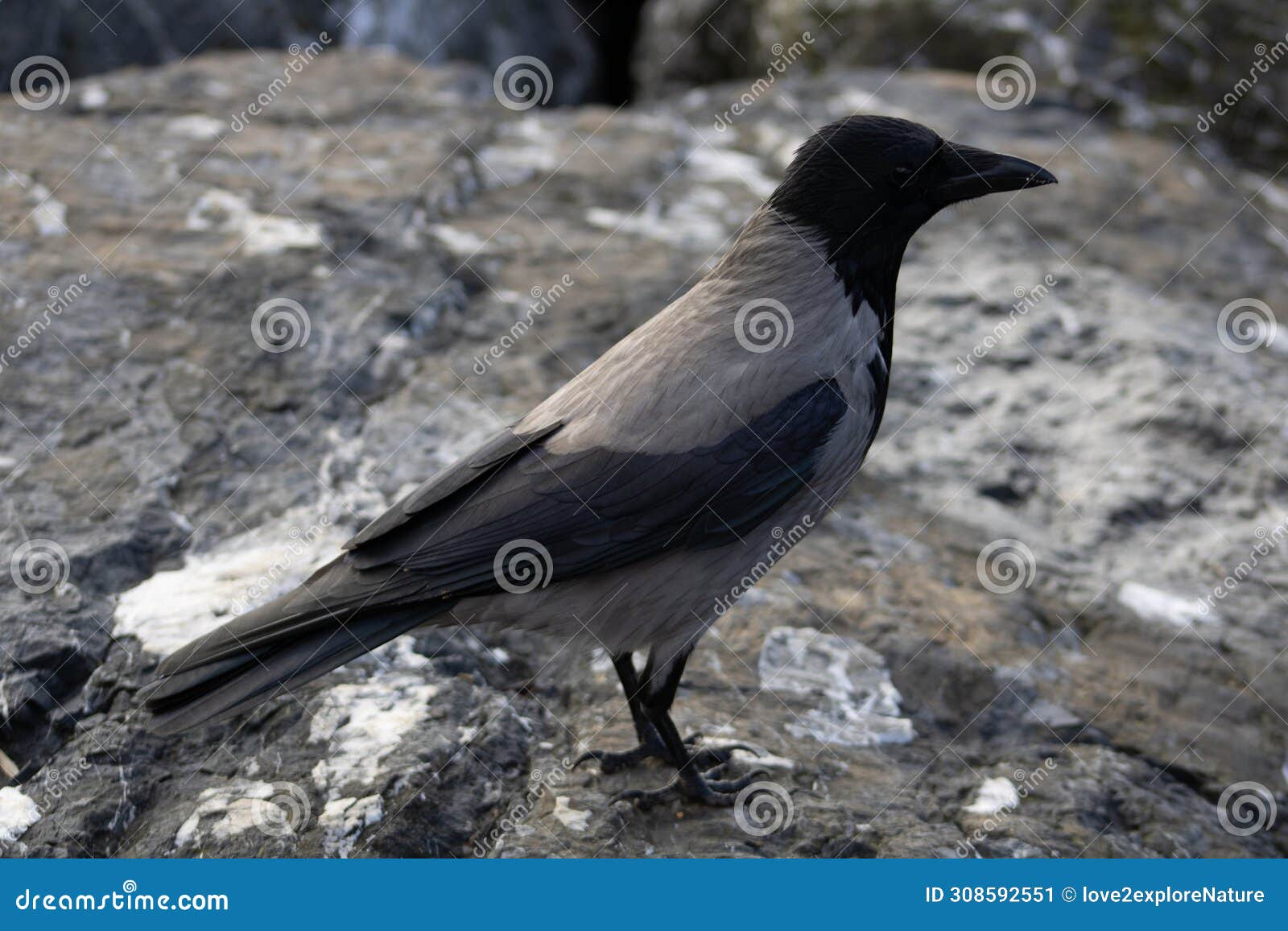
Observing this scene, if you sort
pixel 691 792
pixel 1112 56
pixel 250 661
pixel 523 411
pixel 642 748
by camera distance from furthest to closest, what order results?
pixel 1112 56 < pixel 523 411 < pixel 642 748 < pixel 691 792 < pixel 250 661

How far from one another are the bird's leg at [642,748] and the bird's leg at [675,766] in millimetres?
18

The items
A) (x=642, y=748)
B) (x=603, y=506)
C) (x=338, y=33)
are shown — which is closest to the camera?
(x=603, y=506)

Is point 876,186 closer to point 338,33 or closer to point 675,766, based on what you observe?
point 675,766

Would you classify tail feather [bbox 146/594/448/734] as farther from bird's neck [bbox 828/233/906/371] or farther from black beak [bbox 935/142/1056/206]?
black beak [bbox 935/142/1056/206]

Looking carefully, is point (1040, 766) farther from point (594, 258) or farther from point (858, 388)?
point (594, 258)

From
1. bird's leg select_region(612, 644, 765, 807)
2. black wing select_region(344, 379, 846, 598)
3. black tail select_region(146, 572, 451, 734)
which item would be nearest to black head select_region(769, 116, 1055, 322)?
black wing select_region(344, 379, 846, 598)

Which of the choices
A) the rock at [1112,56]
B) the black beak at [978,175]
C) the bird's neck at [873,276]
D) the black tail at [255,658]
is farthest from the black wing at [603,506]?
the rock at [1112,56]

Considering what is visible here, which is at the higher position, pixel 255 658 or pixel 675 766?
pixel 675 766

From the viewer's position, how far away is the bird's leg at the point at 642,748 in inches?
147

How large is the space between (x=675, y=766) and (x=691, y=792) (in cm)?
11

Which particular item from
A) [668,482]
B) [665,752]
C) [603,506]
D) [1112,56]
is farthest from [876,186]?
[1112,56]

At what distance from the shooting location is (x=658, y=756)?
149 inches

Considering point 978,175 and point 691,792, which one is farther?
point 978,175

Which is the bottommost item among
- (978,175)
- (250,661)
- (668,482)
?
(250,661)
